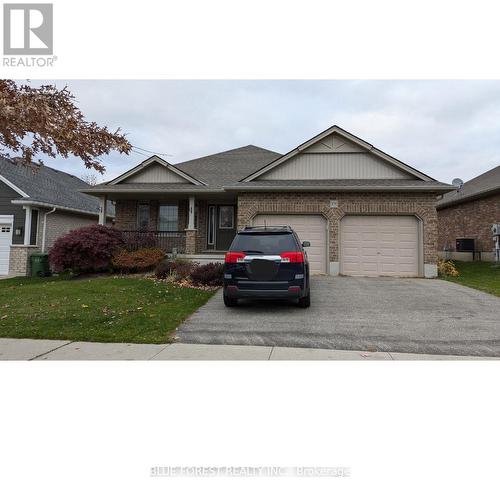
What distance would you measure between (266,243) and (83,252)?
29.5ft

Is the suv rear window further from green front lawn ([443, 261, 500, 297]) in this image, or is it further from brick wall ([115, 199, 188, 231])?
brick wall ([115, 199, 188, 231])

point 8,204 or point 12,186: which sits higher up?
point 12,186

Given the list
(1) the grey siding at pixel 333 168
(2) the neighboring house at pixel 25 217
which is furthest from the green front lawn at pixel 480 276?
(2) the neighboring house at pixel 25 217

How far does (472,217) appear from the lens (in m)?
20.1

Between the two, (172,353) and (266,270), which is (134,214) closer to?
(266,270)

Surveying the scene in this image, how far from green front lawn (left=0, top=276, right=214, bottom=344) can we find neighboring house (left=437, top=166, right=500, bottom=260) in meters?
15.8

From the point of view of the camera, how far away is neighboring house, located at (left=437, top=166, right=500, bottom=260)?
1814 cm

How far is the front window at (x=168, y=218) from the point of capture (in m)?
17.1

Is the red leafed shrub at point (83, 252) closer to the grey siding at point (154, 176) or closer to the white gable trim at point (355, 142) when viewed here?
the grey siding at point (154, 176)

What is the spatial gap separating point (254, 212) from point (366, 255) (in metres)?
4.73

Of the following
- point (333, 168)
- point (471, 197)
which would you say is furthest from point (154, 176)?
point (471, 197)

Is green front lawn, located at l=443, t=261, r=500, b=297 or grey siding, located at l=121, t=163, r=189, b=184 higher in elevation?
grey siding, located at l=121, t=163, r=189, b=184

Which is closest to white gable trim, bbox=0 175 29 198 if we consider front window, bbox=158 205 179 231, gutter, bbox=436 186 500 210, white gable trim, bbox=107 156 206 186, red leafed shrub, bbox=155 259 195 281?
white gable trim, bbox=107 156 206 186
